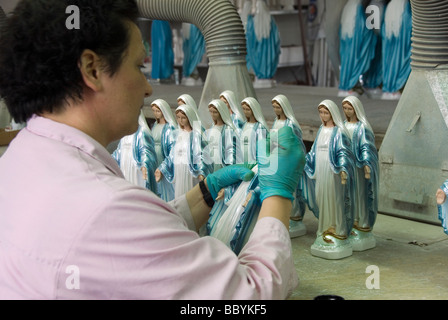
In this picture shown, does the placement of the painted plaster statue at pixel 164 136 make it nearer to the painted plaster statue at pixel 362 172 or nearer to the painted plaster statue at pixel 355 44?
the painted plaster statue at pixel 362 172

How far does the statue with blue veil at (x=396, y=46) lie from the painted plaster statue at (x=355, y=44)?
1.06 ft

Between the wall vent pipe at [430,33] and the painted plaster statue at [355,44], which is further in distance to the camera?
the painted plaster statue at [355,44]

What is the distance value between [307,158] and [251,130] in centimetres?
48

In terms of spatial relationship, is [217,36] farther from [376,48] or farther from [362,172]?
[376,48]

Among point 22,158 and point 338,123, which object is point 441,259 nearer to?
point 338,123

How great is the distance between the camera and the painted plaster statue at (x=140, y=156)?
452 centimetres

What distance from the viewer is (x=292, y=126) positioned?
437 centimetres

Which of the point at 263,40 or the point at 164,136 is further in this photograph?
the point at 263,40

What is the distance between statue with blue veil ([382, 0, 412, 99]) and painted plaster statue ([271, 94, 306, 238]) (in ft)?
14.2

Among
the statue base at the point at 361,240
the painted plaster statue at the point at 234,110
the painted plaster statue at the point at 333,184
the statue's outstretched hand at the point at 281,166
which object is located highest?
the statue's outstretched hand at the point at 281,166

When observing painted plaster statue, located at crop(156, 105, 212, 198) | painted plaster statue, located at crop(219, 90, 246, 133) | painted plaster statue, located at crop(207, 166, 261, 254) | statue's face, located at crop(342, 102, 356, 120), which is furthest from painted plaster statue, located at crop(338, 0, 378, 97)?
painted plaster statue, located at crop(207, 166, 261, 254)

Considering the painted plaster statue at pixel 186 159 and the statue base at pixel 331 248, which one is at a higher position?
the painted plaster statue at pixel 186 159

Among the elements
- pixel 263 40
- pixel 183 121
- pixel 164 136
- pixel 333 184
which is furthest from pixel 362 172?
pixel 263 40

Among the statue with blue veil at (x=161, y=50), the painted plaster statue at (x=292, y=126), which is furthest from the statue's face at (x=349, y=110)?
the statue with blue veil at (x=161, y=50)
